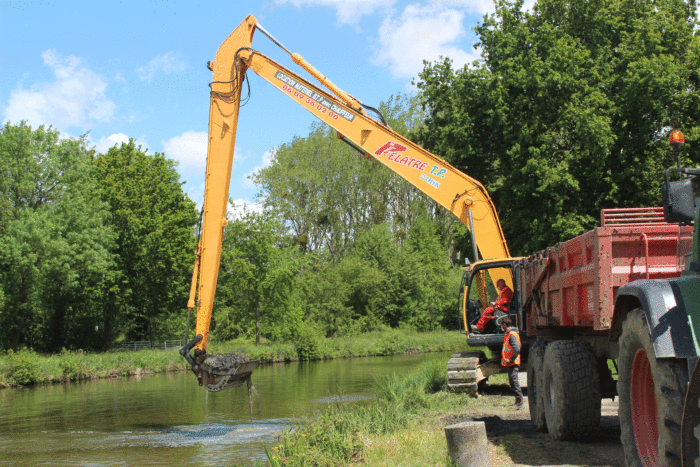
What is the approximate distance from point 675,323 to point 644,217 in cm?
415

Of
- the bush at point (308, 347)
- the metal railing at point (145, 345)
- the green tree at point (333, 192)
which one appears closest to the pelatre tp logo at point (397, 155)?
the bush at point (308, 347)

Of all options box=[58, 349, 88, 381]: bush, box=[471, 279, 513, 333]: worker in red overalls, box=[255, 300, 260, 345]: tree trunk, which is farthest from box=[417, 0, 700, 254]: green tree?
box=[255, 300, 260, 345]: tree trunk

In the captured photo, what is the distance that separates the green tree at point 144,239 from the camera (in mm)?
42156

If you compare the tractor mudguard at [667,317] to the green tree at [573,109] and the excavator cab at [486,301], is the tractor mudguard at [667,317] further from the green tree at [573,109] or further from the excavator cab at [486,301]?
the green tree at [573,109]

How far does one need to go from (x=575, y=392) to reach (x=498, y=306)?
5.03 metres

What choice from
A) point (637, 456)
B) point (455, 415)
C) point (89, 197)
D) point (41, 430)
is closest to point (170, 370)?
point (89, 197)

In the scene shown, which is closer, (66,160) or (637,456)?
(637,456)

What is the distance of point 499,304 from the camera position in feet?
41.2

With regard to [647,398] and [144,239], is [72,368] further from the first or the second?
[647,398]

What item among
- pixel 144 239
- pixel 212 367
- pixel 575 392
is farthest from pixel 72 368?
pixel 575 392

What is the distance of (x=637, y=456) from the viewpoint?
5.33 m

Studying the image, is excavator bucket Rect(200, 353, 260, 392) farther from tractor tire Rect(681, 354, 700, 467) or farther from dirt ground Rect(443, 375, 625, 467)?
tractor tire Rect(681, 354, 700, 467)

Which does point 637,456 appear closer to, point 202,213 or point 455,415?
point 455,415

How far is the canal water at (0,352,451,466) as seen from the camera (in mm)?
11578
